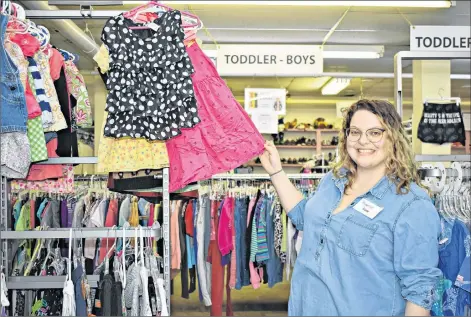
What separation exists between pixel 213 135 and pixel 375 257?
1071mm

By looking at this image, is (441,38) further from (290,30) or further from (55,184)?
(55,184)

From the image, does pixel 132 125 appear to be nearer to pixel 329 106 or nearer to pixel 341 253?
pixel 341 253

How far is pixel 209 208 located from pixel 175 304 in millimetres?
1980

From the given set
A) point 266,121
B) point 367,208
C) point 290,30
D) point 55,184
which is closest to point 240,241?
point 55,184

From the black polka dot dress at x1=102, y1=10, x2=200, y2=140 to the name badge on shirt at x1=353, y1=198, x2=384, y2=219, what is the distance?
911 millimetres

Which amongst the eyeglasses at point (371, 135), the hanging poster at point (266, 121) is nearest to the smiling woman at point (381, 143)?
the eyeglasses at point (371, 135)

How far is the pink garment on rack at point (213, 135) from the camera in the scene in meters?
2.71

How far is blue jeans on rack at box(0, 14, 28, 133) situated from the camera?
2.64 metres

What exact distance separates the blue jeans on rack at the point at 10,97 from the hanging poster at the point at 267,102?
4.56 m

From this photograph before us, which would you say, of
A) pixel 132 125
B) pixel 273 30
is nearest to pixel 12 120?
pixel 132 125

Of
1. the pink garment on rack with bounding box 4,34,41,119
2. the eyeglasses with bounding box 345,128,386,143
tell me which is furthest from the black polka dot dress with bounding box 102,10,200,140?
the eyeglasses with bounding box 345,128,386,143

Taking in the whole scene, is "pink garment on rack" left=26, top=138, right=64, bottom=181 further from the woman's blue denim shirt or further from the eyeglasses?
the eyeglasses

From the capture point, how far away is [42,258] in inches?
158

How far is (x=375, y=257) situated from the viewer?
2049mm
